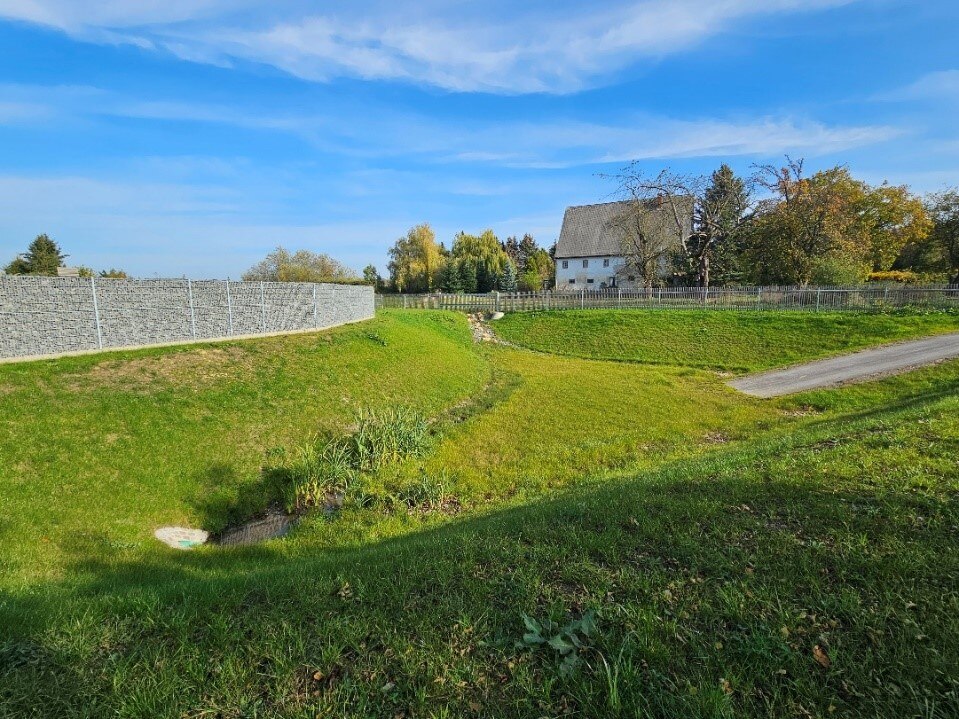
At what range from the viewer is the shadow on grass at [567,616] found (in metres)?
2.12

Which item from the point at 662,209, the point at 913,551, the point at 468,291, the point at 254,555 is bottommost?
the point at 254,555

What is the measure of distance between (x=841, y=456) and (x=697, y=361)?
50.8 feet

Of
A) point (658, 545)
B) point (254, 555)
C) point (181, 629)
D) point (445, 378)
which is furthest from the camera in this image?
point (445, 378)

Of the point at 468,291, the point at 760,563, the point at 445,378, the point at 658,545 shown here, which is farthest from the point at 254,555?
the point at 468,291

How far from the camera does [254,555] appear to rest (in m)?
5.47

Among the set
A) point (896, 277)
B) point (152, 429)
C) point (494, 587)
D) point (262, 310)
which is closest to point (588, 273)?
point (896, 277)

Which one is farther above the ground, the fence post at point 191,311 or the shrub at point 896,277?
the shrub at point 896,277

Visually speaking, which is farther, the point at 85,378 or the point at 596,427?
the point at 596,427

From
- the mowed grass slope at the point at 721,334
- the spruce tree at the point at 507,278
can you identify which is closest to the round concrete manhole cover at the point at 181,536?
the mowed grass slope at the point at 721,334

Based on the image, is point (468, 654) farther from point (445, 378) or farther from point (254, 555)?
point (445, 378)

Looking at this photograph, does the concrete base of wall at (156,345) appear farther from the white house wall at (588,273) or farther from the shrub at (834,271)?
the white house wall at (588,273)

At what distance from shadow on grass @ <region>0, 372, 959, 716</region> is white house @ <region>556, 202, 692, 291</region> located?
4294cm

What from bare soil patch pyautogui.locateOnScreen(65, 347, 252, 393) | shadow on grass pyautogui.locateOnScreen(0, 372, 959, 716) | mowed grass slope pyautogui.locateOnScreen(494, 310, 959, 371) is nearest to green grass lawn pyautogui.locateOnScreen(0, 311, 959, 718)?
shadow on grass pyautogui.locateOnScreen(0, 372, 959, 716)

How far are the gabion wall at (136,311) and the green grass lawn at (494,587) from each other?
290 centimetres
